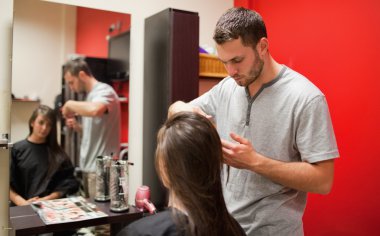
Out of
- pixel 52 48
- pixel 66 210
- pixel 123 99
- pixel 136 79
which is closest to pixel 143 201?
pixel 66 210

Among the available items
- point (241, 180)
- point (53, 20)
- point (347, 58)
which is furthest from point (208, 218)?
point (53, 20)

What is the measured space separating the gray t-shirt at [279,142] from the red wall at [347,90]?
0.80 meters

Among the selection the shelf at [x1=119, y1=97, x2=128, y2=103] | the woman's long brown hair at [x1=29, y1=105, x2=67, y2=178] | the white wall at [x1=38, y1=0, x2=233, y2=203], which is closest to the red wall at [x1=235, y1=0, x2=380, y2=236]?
the white wall at [x1=38, y1=0, x2=233, y2=203]

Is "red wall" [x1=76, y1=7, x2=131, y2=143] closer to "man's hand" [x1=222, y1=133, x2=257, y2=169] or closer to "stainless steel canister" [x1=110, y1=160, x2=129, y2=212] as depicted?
"stainless steel canister" [x1=110, y1=160, x2=129, y2=212]

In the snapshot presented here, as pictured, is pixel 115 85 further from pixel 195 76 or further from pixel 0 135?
pixel 0 135

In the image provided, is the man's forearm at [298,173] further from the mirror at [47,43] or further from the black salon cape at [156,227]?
the mirror at [47,43]

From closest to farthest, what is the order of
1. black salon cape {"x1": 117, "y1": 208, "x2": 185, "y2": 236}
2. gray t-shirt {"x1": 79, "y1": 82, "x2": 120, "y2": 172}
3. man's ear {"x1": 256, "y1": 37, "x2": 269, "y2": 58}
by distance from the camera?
black salon cape {"x1": 117, "y1": 208, "x2": 185, "y2": 236}, man's ear {"x1": 256, "y1": 37, "x2": 269, "y2": 58}, gray t-shirt {"x1": 79, "y1": 82, "x2": 120, "y2": 172}

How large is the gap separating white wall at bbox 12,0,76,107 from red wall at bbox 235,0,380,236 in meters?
1.50

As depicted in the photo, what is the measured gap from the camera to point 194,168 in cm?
108

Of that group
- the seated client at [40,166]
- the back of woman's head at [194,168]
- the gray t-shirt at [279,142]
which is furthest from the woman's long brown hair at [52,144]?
the back of woman's head at [194,168]

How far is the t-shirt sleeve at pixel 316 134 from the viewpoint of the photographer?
131 centimetres

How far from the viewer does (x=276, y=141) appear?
1.41 metres

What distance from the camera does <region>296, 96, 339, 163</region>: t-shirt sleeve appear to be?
1312 millimetres

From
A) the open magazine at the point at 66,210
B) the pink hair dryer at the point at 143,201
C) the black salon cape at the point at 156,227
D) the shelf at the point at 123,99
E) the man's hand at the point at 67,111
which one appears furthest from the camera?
the shelf at the point at 123,99
